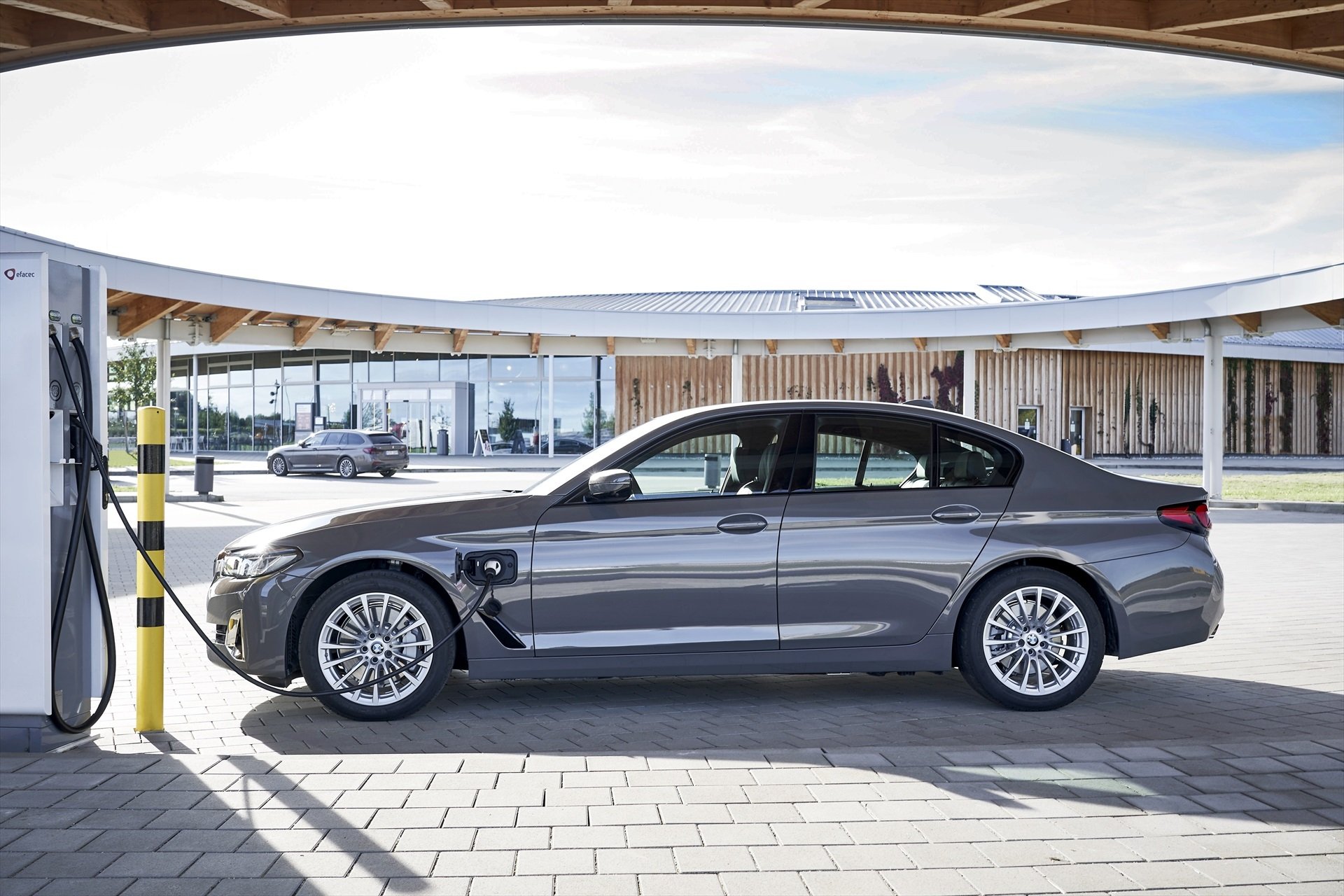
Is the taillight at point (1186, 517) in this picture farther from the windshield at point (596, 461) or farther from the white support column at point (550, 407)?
the white support column at point (550, 407)

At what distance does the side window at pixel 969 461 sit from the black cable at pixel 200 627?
2.41m

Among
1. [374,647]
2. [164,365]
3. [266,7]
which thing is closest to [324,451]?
[164,365]

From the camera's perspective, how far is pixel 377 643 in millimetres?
5371

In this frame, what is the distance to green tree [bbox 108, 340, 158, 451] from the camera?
52.9 m

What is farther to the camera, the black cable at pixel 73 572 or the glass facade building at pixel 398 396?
the glass facade building at pixel 398 396

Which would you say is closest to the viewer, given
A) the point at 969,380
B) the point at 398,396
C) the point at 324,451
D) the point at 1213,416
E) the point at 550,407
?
the point at 1213,416

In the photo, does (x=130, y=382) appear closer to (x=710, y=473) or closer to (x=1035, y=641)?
(x=710, y=473)

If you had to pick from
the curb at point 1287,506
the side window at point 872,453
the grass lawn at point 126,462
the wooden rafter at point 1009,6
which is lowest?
the curb at point 1287,506

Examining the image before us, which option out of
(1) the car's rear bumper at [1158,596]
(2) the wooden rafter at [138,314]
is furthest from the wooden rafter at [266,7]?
(2) the wooden rafter at [138,314]

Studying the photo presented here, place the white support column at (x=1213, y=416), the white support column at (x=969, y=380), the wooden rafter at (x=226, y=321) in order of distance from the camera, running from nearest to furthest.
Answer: the white support column at (x=1213, y=416)
the wooden rafter at (x=226, y=321)
the white support column at (x=969, y=380)

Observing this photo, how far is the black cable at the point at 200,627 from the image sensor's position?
16.0ft

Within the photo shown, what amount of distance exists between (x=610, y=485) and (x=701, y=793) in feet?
5.84

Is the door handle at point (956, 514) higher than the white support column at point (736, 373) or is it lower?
lower

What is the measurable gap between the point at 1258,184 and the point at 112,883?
33950 mm
